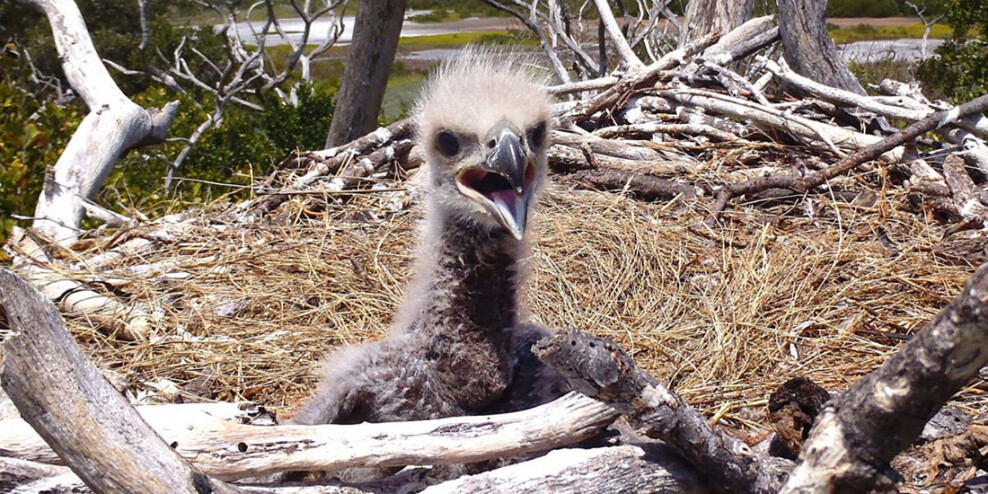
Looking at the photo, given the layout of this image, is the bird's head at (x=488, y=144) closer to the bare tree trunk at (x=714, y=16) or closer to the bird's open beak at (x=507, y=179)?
the bird's open beak at (x=507, y=179)

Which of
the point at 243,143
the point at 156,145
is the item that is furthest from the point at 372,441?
the point at 156,145

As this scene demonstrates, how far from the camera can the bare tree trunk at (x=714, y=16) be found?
6.11 metres

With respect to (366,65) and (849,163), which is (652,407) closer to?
(849,163)

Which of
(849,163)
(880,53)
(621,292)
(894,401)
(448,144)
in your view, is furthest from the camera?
(880,53)

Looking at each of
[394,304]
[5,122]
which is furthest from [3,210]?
[394,304]

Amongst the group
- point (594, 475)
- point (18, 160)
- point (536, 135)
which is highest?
point (536, 135)

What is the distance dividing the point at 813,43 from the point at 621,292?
7.60 ft

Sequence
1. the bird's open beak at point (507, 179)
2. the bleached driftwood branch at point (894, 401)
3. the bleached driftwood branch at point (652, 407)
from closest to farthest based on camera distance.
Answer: the bleached driftwood branch at point (894, 401) < the bleached driftwood branch at point (652, 407) < the bird's open beak at point (507, 179)

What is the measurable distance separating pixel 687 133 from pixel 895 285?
1.68m

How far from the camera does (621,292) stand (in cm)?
334

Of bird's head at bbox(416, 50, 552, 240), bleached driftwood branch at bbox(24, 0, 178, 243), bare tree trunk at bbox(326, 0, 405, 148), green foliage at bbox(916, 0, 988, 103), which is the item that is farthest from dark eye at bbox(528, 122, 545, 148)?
green foliage at bbox(916, 0, 988, 103)

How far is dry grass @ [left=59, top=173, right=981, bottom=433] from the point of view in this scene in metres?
2.82

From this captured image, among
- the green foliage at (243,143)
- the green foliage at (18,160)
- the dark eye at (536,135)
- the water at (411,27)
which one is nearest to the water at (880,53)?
the green foliage at (243,143)

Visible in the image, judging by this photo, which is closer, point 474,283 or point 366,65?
point 474,283
